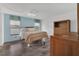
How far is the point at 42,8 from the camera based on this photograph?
1345mm

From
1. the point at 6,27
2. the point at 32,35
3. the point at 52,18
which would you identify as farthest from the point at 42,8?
the point at 6,27

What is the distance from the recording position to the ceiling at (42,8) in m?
1.27

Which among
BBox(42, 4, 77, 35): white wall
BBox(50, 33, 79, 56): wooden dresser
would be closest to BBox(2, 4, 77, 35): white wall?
BBox(42, 4, 77, 35): white wall

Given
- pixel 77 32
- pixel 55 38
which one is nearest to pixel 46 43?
pixel 55 38

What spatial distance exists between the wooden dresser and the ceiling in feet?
1.05

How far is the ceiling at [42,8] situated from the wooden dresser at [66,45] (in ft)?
1.05

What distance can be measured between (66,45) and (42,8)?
0.54 m

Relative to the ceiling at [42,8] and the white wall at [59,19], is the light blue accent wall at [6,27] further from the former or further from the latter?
the white wall at [59,19]

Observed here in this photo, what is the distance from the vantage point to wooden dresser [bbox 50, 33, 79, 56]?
1065 millimetres

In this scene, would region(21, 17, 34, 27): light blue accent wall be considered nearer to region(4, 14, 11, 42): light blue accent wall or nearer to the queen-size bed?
the queen-size bed

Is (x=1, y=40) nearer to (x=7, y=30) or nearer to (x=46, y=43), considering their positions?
(x=7, y=30)

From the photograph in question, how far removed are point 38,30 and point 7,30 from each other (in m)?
0.40

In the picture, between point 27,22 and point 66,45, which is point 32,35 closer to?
point 27,22

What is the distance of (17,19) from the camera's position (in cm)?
143
